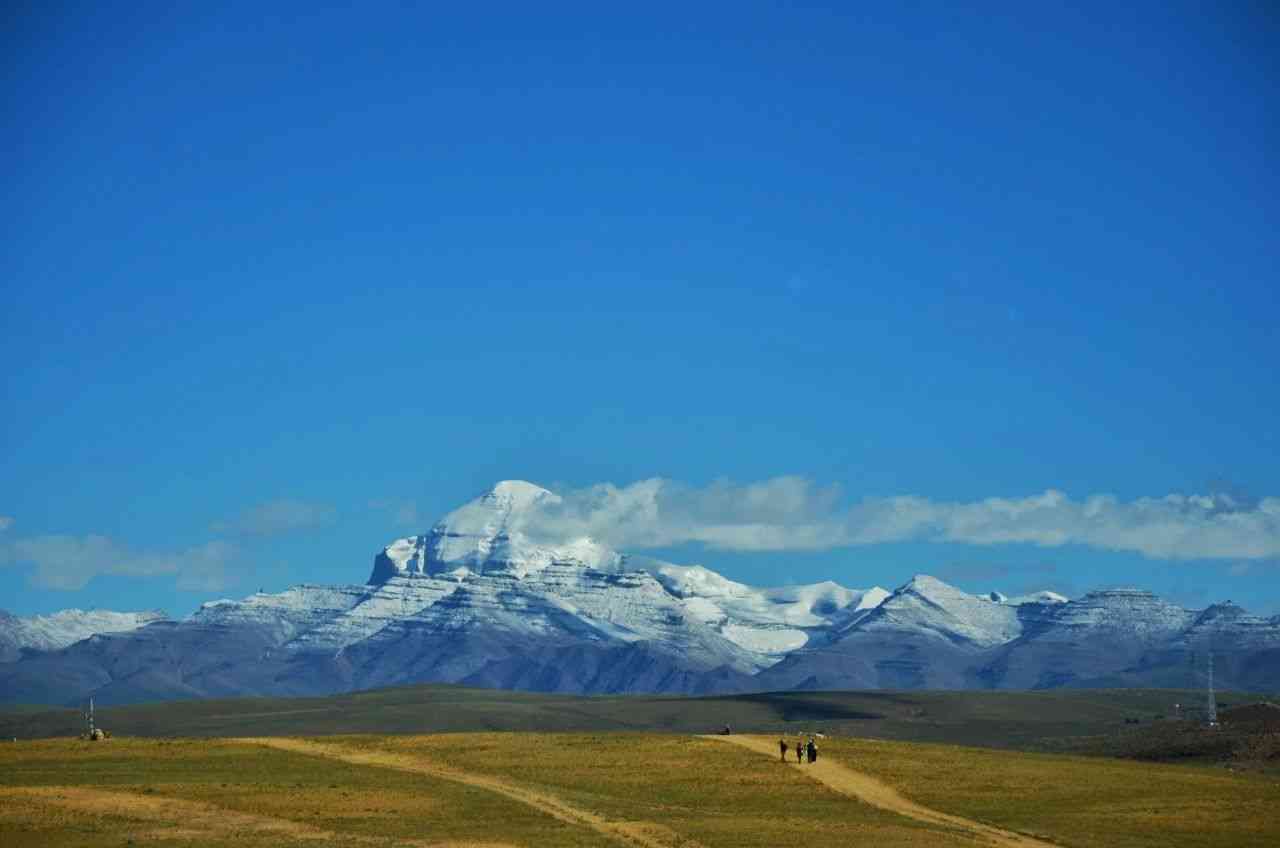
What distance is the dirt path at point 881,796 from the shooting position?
90.8 m

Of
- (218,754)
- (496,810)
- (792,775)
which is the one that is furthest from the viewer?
(218,754)

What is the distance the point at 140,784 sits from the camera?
343ft

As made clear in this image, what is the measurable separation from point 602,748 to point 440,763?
13.3 m

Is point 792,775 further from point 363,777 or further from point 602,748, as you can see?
point 363,777

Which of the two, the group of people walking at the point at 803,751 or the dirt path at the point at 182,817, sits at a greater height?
the group of people walking at the point at 803,751

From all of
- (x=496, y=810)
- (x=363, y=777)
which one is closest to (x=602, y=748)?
(x=363, y=777)

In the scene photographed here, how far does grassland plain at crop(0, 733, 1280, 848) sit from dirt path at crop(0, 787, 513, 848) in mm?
190

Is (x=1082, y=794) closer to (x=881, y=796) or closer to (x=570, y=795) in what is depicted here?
(x=881, y=796)

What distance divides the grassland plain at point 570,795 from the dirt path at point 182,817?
0.19 m

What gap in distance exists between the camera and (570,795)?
10456cm

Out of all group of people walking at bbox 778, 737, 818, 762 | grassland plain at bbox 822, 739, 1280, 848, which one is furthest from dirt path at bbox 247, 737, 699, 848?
group of people walking at bbox 778, 737, 818, 762

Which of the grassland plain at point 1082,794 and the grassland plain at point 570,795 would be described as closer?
the grassland plain at point 570,795

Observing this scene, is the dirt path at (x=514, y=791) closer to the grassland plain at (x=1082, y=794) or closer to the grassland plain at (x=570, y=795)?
the grassland plain at (x=570, y=795)

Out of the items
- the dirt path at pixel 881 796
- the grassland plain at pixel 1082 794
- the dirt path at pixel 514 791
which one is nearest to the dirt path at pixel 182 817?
the dirt path at pixel 514 791
